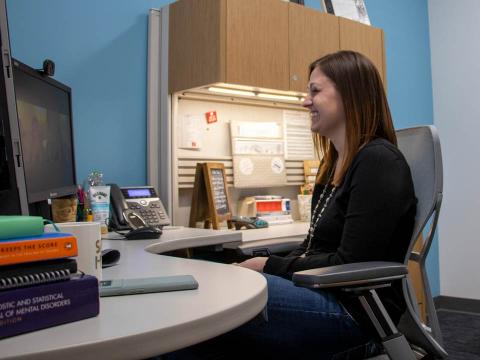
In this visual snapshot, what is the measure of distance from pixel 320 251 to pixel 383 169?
1.00ft

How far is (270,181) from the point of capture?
264cm

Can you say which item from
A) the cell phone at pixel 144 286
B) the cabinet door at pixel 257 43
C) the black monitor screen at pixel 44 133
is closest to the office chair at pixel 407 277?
the cell phone at pixel 144 286

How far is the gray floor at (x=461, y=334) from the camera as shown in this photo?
2668 mm

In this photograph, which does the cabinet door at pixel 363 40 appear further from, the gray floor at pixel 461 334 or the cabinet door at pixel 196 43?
the gray floor at pixel 461 334

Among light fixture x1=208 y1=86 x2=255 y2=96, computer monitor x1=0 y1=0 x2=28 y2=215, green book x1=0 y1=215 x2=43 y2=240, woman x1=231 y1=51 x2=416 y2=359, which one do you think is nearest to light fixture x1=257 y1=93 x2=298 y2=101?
light fixture x1=208 y1=86 x2=255 y2=96

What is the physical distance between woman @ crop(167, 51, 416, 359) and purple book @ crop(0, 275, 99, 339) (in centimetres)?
42

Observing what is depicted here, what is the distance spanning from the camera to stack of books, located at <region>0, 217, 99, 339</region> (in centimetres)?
53

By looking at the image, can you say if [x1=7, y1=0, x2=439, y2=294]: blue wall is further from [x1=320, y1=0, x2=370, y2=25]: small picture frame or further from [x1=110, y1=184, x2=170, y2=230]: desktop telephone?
[x1=320, y1=0, x2=370, y2=25]: small picture frame

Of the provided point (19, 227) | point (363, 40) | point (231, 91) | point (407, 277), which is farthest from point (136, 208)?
point (363, 40)

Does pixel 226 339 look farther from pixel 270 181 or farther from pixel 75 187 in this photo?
pixel 270 181

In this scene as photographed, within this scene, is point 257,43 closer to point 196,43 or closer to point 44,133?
point 196,43

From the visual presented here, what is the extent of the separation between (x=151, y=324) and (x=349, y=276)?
560 mm

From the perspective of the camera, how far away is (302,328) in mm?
1069

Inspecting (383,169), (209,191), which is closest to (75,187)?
(209,191)
